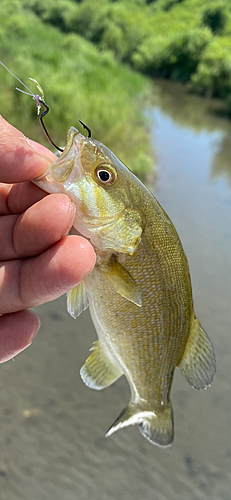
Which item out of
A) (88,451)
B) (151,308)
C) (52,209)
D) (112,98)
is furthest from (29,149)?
(112,98)

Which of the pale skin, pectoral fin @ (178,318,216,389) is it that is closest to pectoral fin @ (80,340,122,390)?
pectoral fin @ (178,318,216,389)

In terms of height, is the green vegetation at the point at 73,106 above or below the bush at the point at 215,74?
below

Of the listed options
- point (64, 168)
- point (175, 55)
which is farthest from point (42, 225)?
point (175, 55)

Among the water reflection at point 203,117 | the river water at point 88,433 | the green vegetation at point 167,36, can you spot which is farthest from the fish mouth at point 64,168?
the green vegetation at point 167,36

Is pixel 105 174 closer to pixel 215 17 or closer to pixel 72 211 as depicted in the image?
pixel 72 211

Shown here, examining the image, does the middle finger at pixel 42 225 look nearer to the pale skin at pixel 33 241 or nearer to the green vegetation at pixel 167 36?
the pale skin at pixel 33 241

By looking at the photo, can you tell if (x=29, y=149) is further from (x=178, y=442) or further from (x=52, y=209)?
(x=178, y=442)
